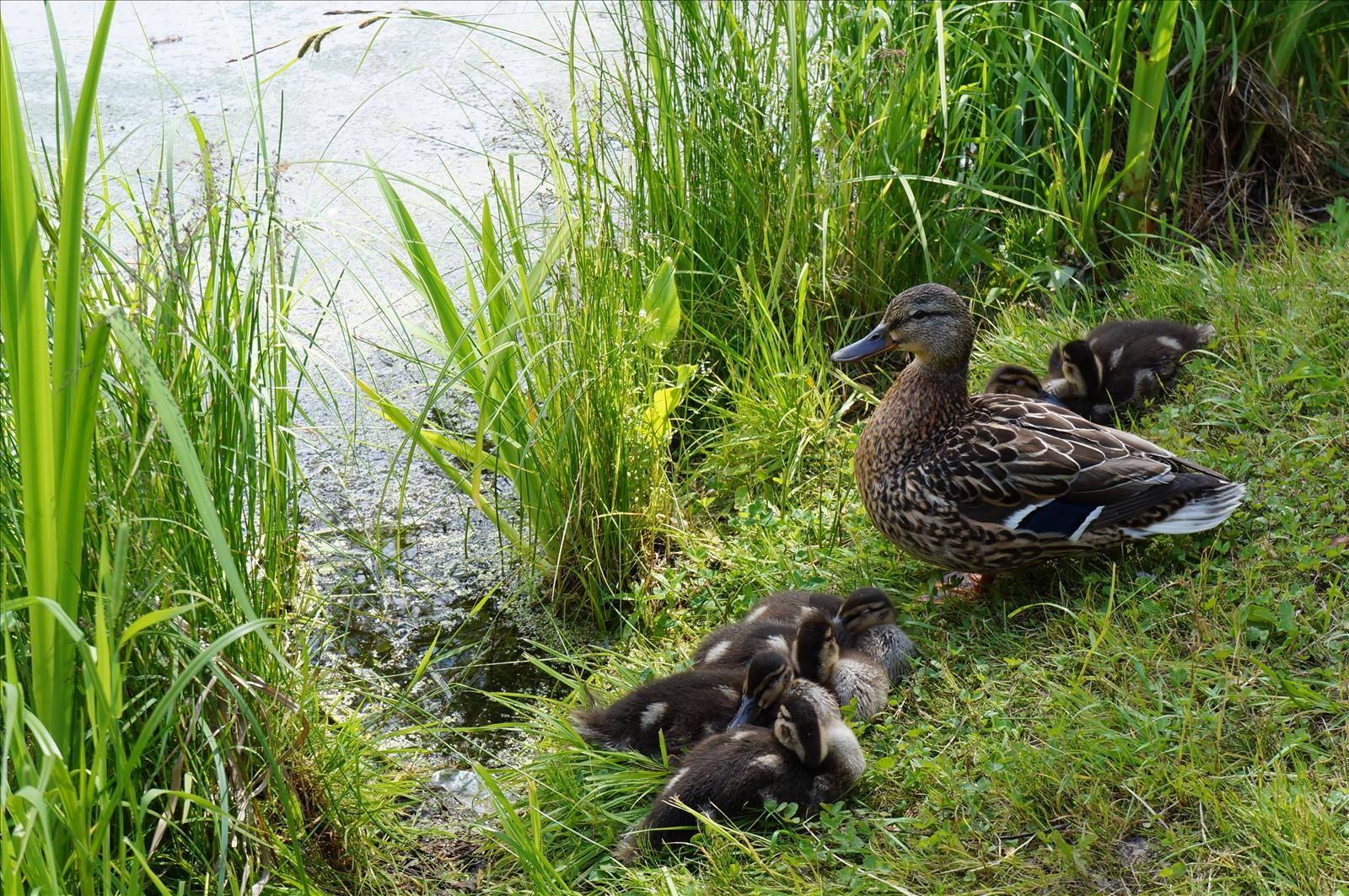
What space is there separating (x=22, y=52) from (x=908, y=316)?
16.6ft

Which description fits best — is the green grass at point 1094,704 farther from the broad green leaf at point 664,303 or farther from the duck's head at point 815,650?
the broad green leaf at point 664,303

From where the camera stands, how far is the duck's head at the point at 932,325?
133 inches

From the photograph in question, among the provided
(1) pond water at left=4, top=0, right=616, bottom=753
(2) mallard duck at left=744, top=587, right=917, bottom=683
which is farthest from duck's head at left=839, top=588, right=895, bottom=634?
(1) pond water at left=4, top=0, right=616, bottom=753

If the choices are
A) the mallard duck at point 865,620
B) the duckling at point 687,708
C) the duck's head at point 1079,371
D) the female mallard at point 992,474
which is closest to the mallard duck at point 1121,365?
the duck's head at point 1079,371

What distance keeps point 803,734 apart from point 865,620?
526 mm

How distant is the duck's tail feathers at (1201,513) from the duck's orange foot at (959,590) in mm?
412

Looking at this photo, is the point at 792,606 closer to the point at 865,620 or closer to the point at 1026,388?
the point at 865,620

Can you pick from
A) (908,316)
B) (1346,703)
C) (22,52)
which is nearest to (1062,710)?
(1346,703)

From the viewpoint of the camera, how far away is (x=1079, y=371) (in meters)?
3.62

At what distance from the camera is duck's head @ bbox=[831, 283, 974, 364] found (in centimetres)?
338

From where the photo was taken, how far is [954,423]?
10.8ft

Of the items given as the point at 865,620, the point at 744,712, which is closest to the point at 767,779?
the point at 744,712

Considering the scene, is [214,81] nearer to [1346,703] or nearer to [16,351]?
[16,351]

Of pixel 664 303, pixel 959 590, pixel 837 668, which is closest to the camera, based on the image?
pixel 837 668
